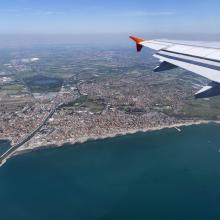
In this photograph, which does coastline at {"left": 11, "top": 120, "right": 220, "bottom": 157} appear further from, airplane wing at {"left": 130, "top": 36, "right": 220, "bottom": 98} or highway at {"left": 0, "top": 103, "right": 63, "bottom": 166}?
airplane wing at {"left": 130, "top": 36, "right": 220, "bottom": 98}

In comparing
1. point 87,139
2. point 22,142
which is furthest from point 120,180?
point 22,142

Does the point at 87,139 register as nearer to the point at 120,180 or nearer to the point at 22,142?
the point at 22,142

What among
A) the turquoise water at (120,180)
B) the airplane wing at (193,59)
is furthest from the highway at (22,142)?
the airplane wing at (193,59)

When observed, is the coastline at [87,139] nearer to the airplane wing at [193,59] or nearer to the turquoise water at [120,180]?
the turquoise water at [120,180]

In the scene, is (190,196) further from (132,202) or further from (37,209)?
(37,209)

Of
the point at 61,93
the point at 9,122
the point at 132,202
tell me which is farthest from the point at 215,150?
the point at 61,93

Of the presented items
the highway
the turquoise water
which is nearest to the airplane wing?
the turquoise water

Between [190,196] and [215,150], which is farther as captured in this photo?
[215,150]
